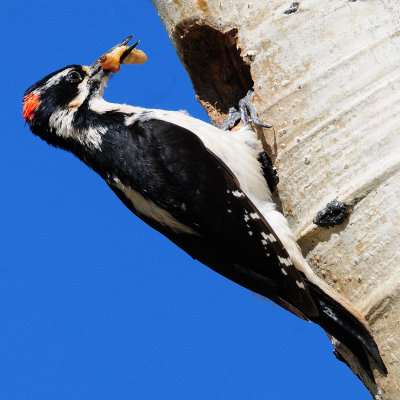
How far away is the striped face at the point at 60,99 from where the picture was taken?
298 centimetres

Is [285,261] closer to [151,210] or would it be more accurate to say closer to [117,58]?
[151,210]

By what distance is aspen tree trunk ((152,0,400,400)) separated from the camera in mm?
1940

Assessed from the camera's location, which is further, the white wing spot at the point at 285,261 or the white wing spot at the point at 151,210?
the white wing spot at the point at 151,210

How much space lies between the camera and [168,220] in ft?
8.70

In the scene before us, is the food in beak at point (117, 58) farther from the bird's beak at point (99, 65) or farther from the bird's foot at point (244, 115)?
the bird's foot at point (244, 115)

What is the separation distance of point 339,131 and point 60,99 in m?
1.45

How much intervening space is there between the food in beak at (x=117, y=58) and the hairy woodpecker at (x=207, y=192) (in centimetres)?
33

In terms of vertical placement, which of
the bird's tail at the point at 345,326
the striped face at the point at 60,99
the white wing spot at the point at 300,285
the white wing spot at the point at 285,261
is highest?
the striped face at the point at 60,99

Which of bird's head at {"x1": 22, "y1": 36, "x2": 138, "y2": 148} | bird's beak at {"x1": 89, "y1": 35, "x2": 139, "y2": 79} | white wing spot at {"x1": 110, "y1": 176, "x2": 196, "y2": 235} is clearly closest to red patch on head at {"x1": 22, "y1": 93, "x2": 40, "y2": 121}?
bird's head at {"x1": 22, "y1": 36, "x2": 138, "y2": 148}

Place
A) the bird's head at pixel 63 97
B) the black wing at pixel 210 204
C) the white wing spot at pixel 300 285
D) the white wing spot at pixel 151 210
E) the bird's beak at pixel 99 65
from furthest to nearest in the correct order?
the bird's beak at pixel 99 65 → the bird's head at pixel 63 97 → the white wing spot at pixel 151 210 → the black wing at pixel 210 204 → the white wing spot at pixel 300 285

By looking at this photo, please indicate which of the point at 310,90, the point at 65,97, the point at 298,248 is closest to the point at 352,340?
the point at 298,248

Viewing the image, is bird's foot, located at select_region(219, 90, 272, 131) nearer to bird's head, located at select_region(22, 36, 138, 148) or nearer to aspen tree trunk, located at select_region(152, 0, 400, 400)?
aspen tree trunk, located at select_region(152, 0, 400, 400)

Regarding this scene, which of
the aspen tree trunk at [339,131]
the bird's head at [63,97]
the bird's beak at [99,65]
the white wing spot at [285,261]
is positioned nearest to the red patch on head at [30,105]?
the bird's head at [63,97]

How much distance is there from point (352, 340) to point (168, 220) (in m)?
0.89
